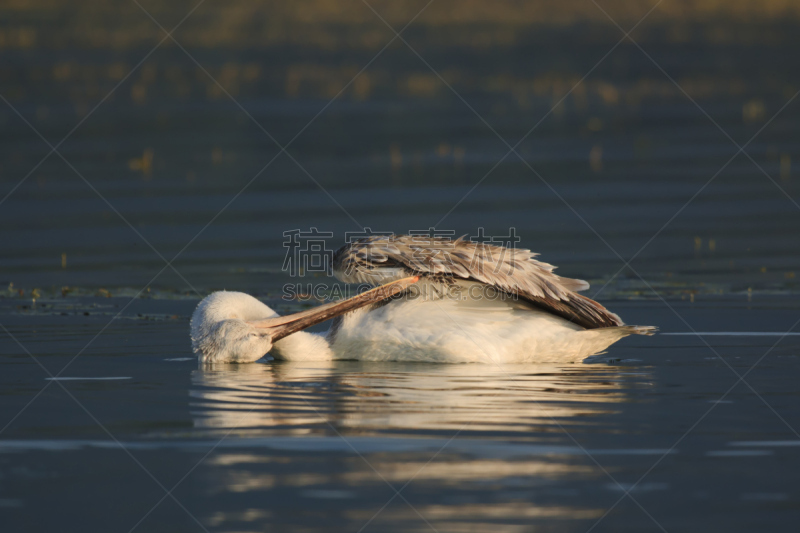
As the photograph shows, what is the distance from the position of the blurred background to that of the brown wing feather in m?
2.72

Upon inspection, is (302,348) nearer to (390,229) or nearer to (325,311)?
(325,311)

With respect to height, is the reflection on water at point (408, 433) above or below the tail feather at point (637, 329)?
below

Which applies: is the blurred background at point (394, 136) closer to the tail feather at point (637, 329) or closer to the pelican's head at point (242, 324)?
the tail feather at point (637, 329)

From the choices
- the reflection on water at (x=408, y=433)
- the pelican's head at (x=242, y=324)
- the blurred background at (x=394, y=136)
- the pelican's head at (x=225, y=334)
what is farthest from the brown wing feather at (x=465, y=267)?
the blurred background at (x=394, y=136)

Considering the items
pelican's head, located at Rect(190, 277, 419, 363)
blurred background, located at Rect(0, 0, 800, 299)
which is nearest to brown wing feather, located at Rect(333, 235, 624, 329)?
pelican's head, located at Rect(190, 277, 419, 363)

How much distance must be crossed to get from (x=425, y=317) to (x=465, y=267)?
482mm

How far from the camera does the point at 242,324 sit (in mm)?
9719

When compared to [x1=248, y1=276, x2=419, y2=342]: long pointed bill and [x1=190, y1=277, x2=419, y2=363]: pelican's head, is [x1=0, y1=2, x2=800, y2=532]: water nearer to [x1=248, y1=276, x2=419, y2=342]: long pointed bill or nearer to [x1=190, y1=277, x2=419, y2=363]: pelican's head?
[x1=190, y1=277, x2=419, y2=363]: pelican's head

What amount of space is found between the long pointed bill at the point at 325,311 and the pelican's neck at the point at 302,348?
0.51 feet

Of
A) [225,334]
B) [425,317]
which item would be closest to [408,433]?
[425,317]

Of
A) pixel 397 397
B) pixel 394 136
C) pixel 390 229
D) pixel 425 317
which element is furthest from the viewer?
pixel 394 136

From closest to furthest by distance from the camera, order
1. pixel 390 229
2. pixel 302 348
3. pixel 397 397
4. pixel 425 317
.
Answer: pixel 397 397 → pixel 425 317 → pixel 302 348 → pixel 390 229

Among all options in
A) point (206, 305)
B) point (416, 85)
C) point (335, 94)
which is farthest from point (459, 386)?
point (416, 85)

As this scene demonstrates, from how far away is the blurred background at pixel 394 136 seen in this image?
1519 cm
